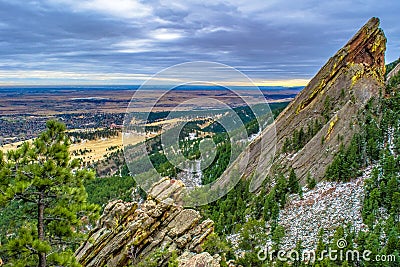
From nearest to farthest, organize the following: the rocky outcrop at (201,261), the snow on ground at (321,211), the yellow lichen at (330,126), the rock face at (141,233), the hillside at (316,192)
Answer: the rocky outcrop at (201,261) < the rock face at (141,233) < the hillside at (316,192) < the snow on ground at (321,211) < the yellow lichen at (330,126)

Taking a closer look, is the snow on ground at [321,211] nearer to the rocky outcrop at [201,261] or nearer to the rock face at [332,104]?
the rock face at [332,104]

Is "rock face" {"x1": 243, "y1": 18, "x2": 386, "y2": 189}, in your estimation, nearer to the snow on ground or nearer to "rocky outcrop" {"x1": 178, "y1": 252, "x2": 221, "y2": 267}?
the snow on ground

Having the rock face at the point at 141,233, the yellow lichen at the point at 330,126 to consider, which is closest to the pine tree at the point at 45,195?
the rock face at the point at 141,233

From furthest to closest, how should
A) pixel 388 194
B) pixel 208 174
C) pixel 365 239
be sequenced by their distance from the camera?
pixel 208 174, pixel 388 194, pixel 365 239

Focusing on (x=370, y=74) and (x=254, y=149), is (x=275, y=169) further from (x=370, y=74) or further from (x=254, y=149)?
(x=370, y=74)

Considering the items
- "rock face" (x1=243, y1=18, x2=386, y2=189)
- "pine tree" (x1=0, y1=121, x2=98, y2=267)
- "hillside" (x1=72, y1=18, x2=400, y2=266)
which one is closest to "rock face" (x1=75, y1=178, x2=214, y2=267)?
"hillside" (x1=72, y1=18, x2=400, y2=266)

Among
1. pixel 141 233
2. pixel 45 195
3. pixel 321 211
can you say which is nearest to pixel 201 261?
pixel 141 233

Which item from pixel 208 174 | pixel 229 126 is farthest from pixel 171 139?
pixel 208 174

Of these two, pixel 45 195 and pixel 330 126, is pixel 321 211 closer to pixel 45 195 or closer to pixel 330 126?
pixel 330 126
